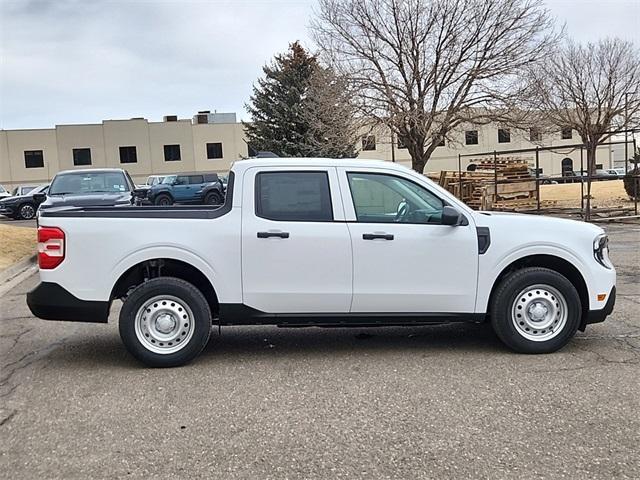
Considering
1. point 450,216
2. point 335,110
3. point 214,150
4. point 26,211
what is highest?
point 214,150

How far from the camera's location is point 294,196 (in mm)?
5742

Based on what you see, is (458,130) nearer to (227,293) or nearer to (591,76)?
(591,76)

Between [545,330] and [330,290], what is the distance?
1967 mm

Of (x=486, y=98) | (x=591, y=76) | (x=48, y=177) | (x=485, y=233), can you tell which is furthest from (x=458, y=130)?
(x=48, y=177)

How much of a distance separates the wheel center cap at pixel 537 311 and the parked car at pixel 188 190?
28058 mm

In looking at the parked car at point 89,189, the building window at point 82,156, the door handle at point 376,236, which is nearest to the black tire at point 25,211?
the parked car at point 89,189

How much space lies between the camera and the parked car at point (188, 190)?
109 ft

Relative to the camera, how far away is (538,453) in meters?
3.82

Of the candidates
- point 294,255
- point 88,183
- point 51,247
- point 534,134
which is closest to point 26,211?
point 88,183

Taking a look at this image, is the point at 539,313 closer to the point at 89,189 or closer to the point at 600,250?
the point at 600,250

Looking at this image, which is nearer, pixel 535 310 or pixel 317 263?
pixel 317 263

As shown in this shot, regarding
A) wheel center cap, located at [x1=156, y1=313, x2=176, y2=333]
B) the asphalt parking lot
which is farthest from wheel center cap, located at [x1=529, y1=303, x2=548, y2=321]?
wheel center cap, located at [x1=156, y1=313, x2=176, y2=333]

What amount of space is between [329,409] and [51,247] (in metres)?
2.77

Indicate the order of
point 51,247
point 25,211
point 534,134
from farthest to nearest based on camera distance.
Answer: point 25,211 < point 534,134 < point 51,247
